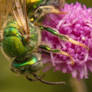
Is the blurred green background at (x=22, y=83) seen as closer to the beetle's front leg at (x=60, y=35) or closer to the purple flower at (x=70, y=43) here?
the purple flower at (x=70, y=43)

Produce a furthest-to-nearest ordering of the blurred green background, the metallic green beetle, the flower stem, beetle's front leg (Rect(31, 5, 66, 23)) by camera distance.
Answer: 1. the blurred green background
2. the flower stem
3. beetle's front leg (Rect(31, 5, 66, 23))
4. the metallic green beetle

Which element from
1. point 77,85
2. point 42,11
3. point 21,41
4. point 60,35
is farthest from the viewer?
point 77,85

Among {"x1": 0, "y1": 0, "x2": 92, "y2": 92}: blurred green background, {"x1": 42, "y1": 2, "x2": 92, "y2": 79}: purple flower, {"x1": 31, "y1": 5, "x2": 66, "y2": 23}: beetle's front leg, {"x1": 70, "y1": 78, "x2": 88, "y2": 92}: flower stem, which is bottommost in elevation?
{"x1": 0, "y1": 0, "x2": 92, "y2": 92}: blurred green background

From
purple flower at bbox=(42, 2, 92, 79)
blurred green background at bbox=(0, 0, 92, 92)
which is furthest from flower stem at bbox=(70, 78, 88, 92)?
blurred green background at bbox=(0, 0, 92, 92)

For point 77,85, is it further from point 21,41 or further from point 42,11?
point 21,41

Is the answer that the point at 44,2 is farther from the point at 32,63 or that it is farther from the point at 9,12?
the point at 32,63

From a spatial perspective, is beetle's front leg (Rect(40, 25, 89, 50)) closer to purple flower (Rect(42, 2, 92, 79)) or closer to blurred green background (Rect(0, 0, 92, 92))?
purple flower (Rect(42, 2, 92, 79))

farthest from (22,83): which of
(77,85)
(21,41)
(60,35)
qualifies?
(21,41)

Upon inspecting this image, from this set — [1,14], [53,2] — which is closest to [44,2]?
[53,2]

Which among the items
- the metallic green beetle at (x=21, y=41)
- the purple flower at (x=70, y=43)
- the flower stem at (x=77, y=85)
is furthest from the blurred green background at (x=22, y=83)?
the metallic green beetle at (x=21, y=41)

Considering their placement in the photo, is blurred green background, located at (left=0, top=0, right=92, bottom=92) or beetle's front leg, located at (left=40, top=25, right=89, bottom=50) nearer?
beetle's front leg, located at (left=40, top=25, right=89, bottom=50)
